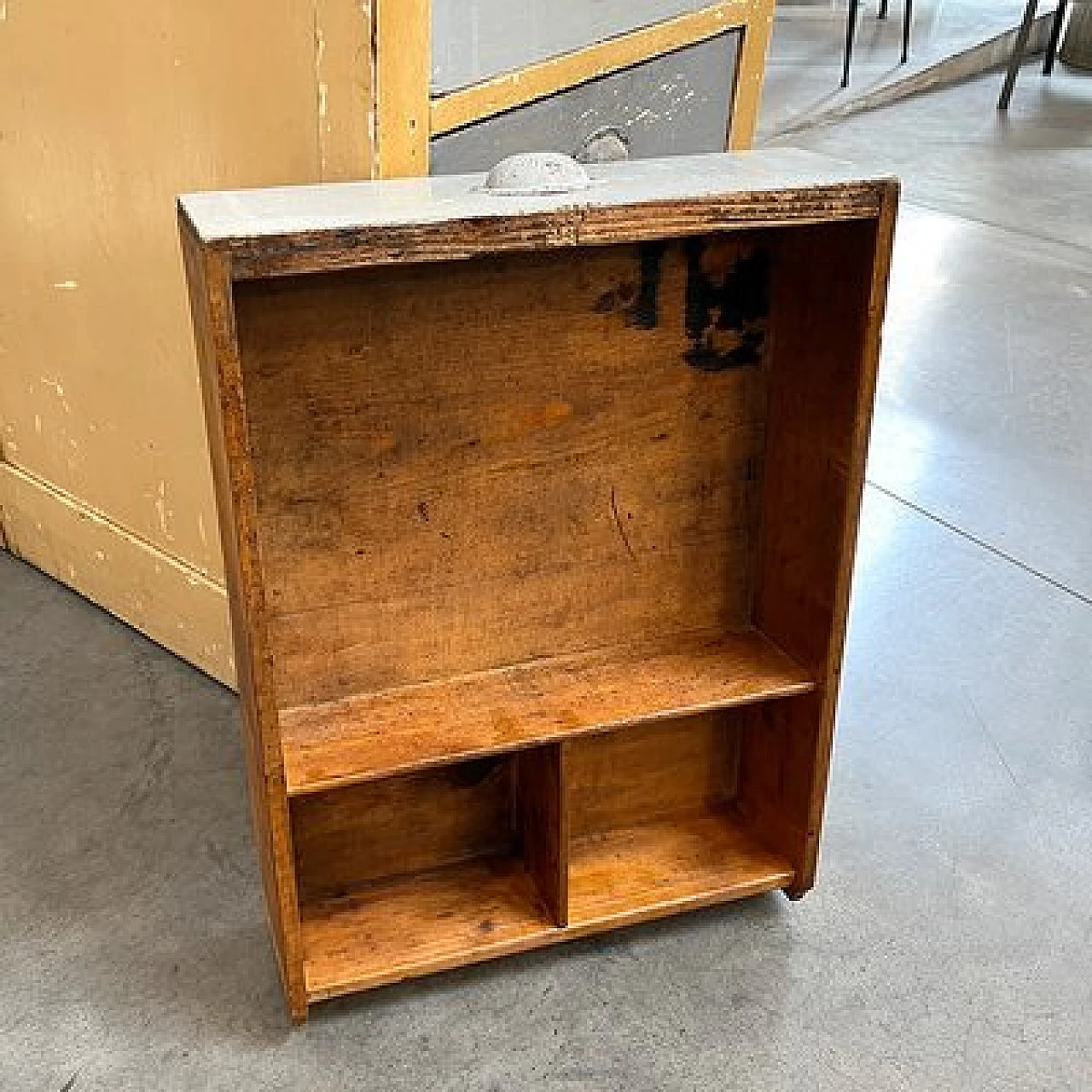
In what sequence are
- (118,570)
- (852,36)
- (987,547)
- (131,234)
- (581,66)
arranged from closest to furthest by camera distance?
(581,66)
(131,234)
(118,570)
(987,547)
(852,36)

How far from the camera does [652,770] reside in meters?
1.82

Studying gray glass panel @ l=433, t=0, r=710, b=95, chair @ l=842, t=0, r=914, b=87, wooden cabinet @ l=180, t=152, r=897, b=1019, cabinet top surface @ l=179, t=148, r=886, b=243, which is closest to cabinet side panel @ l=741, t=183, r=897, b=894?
wooden cabinet @ l=180, t=152, r=897, b=1019

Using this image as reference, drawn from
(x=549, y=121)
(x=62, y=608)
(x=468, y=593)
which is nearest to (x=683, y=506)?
(x=468, y=593)

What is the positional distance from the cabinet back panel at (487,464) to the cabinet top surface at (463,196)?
9 cm

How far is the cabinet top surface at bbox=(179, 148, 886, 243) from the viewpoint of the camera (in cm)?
120

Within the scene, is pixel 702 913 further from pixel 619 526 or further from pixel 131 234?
pixel 131 234

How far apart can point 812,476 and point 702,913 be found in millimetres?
613

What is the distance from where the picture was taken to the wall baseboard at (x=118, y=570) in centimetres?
221

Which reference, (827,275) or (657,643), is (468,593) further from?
(827,275)

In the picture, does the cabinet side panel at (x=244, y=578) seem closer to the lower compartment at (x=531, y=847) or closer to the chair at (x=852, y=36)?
the lower compartment at (x=531, y=847)

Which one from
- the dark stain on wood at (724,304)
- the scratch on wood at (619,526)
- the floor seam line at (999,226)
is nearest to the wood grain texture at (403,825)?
the scratch on wood at (619,526)

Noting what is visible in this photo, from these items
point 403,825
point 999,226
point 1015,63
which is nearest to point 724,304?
point 403,825

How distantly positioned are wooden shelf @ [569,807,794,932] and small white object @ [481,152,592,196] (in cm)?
88

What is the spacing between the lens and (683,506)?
5.46 ft
